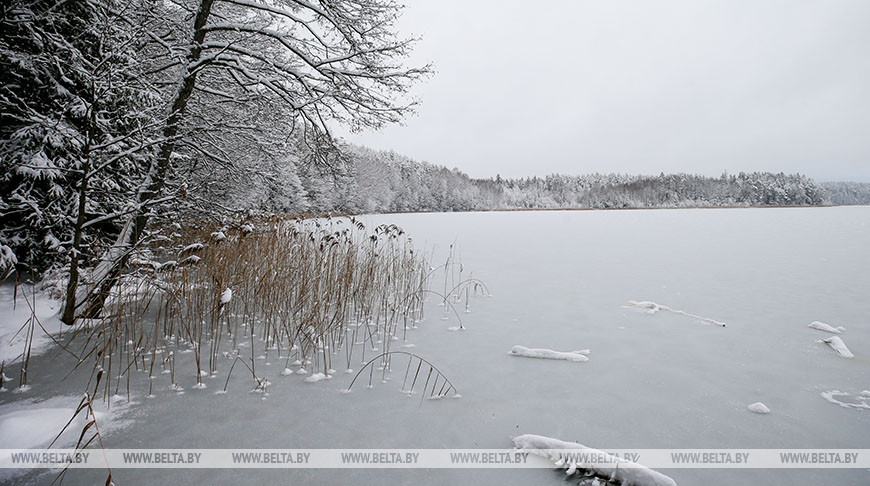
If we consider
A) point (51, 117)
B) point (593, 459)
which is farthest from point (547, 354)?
point (51, 117)

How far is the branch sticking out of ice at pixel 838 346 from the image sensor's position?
3.07 metres

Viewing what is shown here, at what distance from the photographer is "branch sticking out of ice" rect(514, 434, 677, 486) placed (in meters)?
1.51

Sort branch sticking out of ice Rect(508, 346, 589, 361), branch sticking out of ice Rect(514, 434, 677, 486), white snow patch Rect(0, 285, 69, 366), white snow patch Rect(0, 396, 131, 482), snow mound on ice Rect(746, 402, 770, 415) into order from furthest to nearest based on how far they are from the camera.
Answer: branch sticking out of ice Rect(508, 346, 589, 361), white snow patch Rect(0, 285, 69, 366), snow mound on ice Rect(746, 402, 770, 415), white snow patch Rect(0, 396, 131, 482), branch sticking out of ice Rect(514, 434, 677, 486)

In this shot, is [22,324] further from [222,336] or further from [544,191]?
[544,191]

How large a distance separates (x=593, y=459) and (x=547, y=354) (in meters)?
1.48

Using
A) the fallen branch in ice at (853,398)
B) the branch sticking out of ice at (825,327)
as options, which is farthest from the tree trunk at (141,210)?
the branch sticking out of ice at (825,327)

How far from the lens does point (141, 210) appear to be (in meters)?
3.88

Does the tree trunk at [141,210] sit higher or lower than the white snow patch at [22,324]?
higher

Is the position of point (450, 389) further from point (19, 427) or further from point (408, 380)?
point (19, 427)

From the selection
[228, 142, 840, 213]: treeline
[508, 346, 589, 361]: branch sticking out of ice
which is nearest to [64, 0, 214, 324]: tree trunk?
[508, 346, 589, 361]: branch sticking out of ice

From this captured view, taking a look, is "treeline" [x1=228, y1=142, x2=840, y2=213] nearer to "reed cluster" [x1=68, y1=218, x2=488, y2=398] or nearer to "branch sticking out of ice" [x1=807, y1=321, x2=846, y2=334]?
"reed cluster" [x1=68, y1=218, x2=488, y2=398]

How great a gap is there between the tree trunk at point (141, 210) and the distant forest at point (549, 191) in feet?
89.0

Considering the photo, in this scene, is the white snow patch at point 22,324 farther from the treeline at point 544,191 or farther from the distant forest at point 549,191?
the treeline at point 544,191

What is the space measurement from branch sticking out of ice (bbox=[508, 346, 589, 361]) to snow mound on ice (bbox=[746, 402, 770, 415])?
41.7 inches
